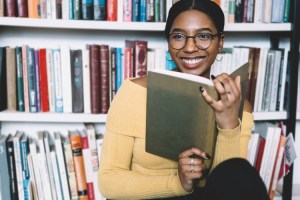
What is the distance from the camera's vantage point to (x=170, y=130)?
763mm

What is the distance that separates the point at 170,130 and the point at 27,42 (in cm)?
83

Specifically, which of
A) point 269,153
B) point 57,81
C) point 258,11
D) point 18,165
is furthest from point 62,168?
point 258,11

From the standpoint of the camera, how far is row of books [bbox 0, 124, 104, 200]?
1.21 meters

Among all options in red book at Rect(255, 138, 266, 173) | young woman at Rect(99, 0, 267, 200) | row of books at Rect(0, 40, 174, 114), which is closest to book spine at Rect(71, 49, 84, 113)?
row of books at Rect(0, 40, 174, 114)

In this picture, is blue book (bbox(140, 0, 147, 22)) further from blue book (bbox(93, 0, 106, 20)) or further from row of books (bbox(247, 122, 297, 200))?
row of books (bbox(247, 122, 297, 200))

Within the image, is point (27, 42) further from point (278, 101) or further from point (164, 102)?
point (278, 101)

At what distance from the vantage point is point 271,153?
1301mm

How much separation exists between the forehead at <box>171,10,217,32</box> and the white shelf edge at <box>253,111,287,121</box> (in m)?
0.49

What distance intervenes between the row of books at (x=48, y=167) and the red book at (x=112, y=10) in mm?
390

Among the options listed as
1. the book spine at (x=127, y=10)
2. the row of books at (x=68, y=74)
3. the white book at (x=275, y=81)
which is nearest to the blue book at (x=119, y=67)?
the row of books at (x=68, y=74)

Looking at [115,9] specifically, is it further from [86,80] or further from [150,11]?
[86,80]

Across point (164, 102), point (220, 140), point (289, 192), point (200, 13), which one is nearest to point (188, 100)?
point (164, 102)

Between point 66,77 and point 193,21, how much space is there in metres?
0.51

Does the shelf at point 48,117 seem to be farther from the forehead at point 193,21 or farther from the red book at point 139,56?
the forehead at point 193,21
